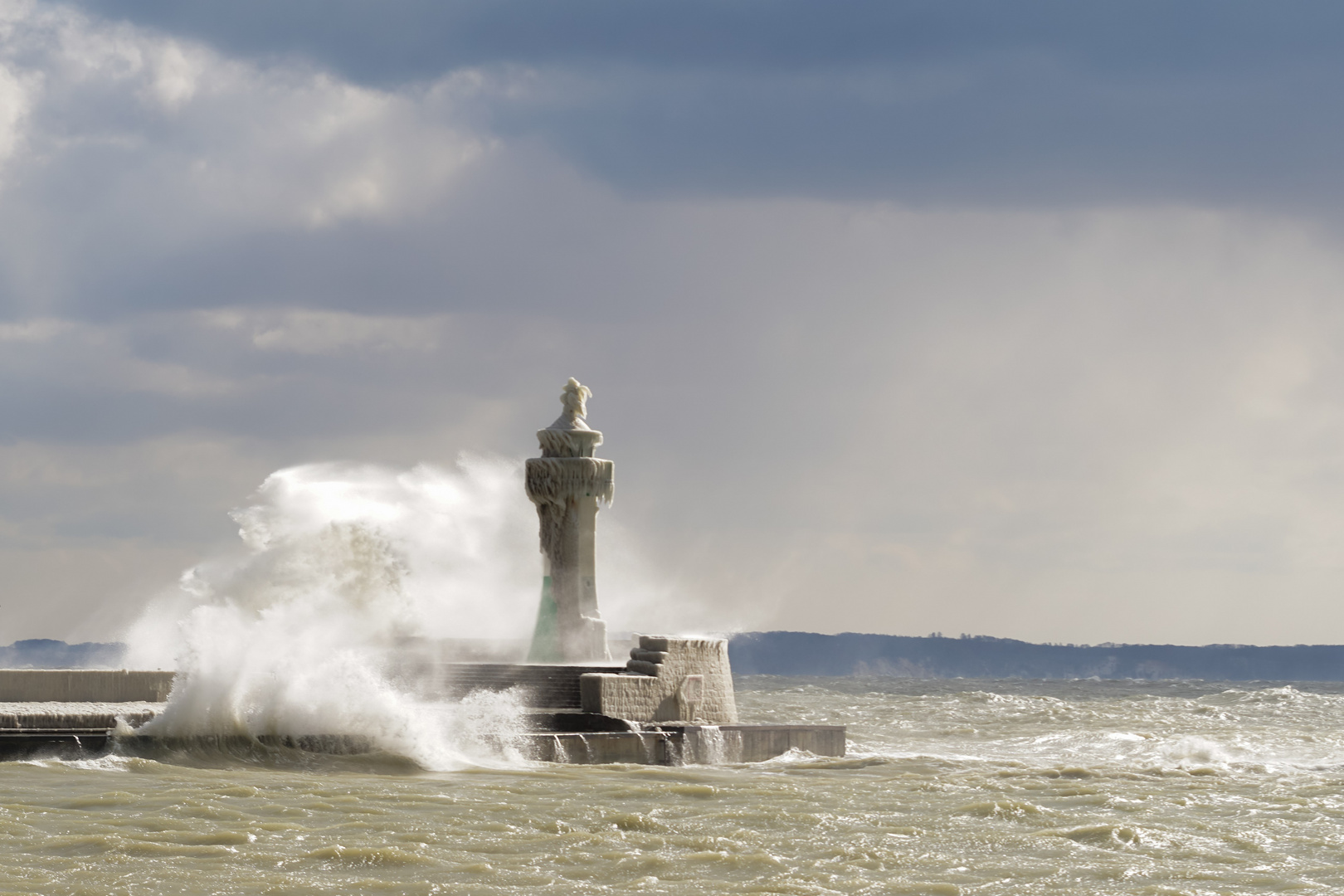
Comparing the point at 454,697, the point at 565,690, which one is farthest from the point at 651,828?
the point at 454,697

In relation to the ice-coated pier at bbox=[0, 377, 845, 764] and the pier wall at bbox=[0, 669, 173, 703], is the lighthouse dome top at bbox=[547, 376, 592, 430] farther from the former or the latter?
the pier wall at bbox=[0, 669, 173, 703]

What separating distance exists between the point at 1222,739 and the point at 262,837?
23.2 metres

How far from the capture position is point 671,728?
798 inches

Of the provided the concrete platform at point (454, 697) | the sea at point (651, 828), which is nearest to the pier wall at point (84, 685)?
the concrete platform at point (454, 697)

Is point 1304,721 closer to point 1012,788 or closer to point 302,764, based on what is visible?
point 1012,788

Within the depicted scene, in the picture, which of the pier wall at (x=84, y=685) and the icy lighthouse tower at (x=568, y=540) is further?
the icy lighthouse tower at (x=568, y=540)

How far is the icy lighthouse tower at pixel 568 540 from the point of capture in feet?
83.9

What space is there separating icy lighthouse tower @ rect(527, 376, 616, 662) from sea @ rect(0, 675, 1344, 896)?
6160 millimetres

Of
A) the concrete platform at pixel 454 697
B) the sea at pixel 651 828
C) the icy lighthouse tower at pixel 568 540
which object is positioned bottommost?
the sea at pixel 651 828

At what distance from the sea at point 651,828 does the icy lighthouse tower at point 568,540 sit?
616cm

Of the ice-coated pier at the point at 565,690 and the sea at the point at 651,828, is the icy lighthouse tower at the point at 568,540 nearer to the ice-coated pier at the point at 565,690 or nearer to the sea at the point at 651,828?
the ice-coated pier at the point at 565,690

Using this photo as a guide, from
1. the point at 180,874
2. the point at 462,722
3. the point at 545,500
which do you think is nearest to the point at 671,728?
the point at 462,722

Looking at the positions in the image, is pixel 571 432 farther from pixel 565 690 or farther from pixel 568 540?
pixel 565 690

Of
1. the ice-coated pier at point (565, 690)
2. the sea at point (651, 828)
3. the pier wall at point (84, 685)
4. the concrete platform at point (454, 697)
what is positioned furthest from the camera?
the pier wall at point (84, 685)
